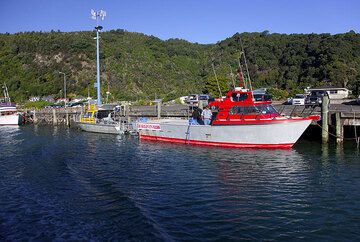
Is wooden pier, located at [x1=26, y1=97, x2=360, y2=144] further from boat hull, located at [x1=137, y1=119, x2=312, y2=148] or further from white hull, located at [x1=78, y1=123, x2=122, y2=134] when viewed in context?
boat hull, located at [x1=137, y1=119, x2=312, y2=148]

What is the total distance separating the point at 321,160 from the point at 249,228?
1270cm

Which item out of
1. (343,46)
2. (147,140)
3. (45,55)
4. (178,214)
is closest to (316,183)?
(178,214)

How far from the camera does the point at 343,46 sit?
10381cm

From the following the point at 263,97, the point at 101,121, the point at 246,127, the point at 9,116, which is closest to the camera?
the point at 246,127

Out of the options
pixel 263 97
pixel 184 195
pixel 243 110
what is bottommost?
pixel 184 195

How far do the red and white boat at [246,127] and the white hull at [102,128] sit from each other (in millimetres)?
11388

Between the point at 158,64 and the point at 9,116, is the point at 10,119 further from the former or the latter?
the point at 158,64

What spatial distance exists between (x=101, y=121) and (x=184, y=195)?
29.1 metres

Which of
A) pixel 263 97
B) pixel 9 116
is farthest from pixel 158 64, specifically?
pixel 263 97

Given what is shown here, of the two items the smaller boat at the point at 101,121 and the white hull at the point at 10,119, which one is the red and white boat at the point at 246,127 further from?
the white hull at the point at 10,119

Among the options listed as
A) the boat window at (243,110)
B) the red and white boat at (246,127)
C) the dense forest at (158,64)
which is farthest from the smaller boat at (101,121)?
the dense forest at (158,64)

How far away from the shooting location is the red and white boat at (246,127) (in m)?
27.3

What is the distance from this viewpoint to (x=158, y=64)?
123938mm

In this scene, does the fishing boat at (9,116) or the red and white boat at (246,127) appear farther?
the fishing boat at (9,116)
